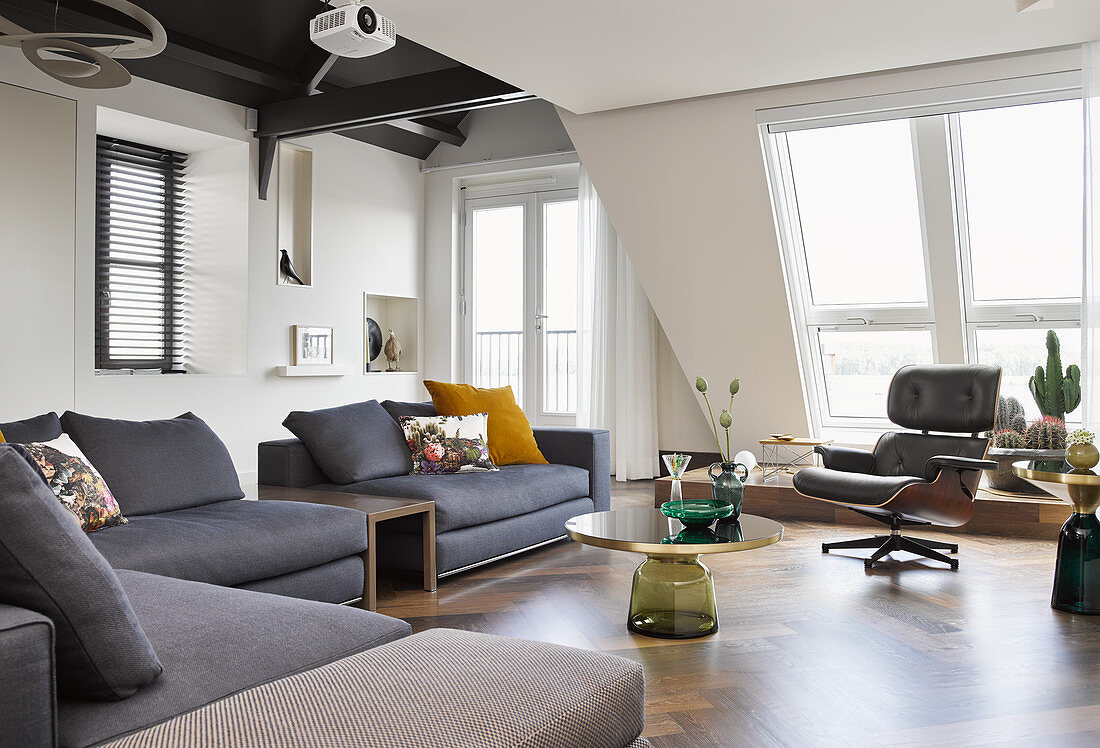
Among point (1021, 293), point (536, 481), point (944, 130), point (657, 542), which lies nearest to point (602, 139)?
point (944, 130)

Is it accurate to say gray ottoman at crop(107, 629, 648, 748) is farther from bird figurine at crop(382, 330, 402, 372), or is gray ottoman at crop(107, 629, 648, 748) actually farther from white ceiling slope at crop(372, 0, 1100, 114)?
bird figurine at crop(382, 330, 402, 372)

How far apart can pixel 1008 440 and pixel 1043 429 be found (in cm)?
21

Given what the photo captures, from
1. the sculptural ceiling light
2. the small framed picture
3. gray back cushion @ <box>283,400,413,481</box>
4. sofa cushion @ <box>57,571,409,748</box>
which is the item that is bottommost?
sofa cushion @ <box>57,571,409,748</box>

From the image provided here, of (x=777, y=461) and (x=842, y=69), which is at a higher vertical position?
(x=842, y=69)

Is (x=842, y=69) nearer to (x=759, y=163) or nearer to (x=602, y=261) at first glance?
(x=759, y=163)

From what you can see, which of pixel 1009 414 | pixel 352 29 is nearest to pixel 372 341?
pixel 352 29

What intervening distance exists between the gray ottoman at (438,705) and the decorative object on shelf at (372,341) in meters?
6.16

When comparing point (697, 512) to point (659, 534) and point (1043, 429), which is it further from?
point (1043, 429)

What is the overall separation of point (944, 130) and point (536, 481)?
3.16 meters

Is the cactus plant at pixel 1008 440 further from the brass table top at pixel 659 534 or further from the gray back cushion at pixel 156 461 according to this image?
the gray back cushion at pixel 156 461

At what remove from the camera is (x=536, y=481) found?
4.39 m

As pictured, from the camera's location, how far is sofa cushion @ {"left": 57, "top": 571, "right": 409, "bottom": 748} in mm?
1490

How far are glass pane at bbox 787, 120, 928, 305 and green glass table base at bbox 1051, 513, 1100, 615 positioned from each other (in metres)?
2.71

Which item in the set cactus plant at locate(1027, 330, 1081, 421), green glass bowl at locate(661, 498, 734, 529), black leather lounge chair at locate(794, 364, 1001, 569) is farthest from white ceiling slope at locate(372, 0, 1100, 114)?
green glass bowl at locate(661, 498, 734, 529)
